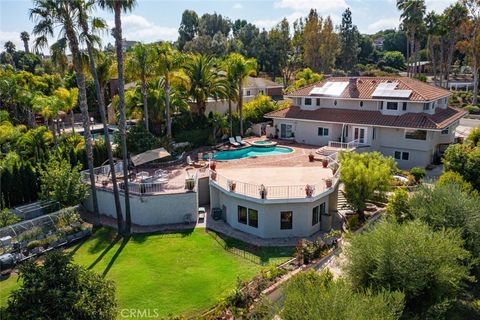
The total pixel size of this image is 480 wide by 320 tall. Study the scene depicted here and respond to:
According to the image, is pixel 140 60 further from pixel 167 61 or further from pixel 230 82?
pixel 230 82

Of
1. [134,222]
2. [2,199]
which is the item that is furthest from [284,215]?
[2,199]

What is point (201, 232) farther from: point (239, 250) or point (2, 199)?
point (2, 199)

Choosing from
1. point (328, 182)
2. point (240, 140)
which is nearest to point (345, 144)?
point (240, 140)

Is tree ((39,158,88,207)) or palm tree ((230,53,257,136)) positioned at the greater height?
palm tree ((230,53,257,136))

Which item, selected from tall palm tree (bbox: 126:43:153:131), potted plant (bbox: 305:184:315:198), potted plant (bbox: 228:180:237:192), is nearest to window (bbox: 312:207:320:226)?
potted plant (bbox: 305:184:315:198)

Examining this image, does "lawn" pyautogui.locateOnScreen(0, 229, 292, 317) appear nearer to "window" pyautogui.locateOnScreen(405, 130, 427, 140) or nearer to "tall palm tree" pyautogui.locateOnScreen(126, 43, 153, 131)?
"tall palm tree" pyautogui.locateOnScreen(126, 43, 153, 131)

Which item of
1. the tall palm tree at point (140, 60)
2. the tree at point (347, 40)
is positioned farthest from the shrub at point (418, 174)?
the tree at point (347, 40)
